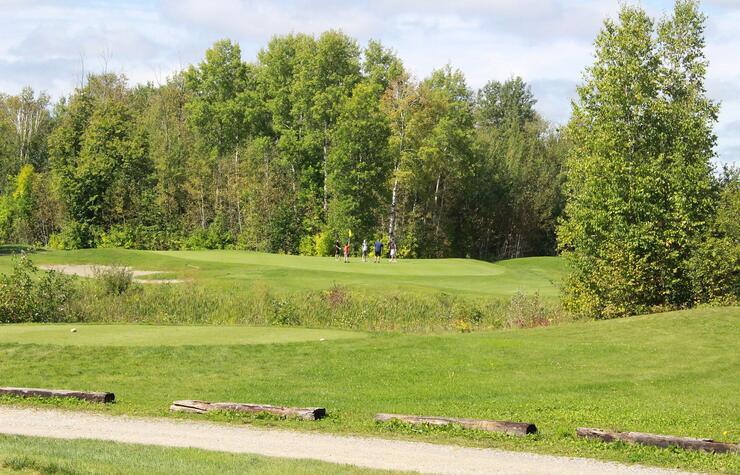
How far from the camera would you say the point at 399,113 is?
6588cm

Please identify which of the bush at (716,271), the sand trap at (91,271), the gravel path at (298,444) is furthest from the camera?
the sand trap at (91,271)

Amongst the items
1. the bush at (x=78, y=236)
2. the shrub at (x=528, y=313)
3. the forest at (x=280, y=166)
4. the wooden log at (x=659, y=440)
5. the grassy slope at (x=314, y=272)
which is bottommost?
the wooden log at (x=659, y=440)

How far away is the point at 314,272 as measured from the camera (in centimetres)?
4109

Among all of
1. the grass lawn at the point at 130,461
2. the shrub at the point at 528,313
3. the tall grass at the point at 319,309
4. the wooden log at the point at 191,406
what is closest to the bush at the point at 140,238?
the tall grass at the point at 319,309

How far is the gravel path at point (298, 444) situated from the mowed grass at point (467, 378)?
0.53 metres

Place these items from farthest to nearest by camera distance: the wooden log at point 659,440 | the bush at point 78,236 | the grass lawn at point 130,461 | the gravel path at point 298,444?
the bush at point 78,236 → the wooden log at point 659,440 → the gravel path at point 298,444 → the grass lawn at point 130,461

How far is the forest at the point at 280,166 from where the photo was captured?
6494 centimetres

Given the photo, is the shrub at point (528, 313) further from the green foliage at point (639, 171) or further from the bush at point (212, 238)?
the bush at point (212, 238)

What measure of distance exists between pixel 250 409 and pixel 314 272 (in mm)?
26546

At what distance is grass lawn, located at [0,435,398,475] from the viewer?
946cm

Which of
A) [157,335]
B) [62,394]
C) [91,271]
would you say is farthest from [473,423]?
[91,271]

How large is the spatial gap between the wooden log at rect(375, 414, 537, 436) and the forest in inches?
1871

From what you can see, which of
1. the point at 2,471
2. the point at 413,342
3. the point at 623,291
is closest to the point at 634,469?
the point at 2,471

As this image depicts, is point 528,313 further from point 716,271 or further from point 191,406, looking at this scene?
point 191,406
